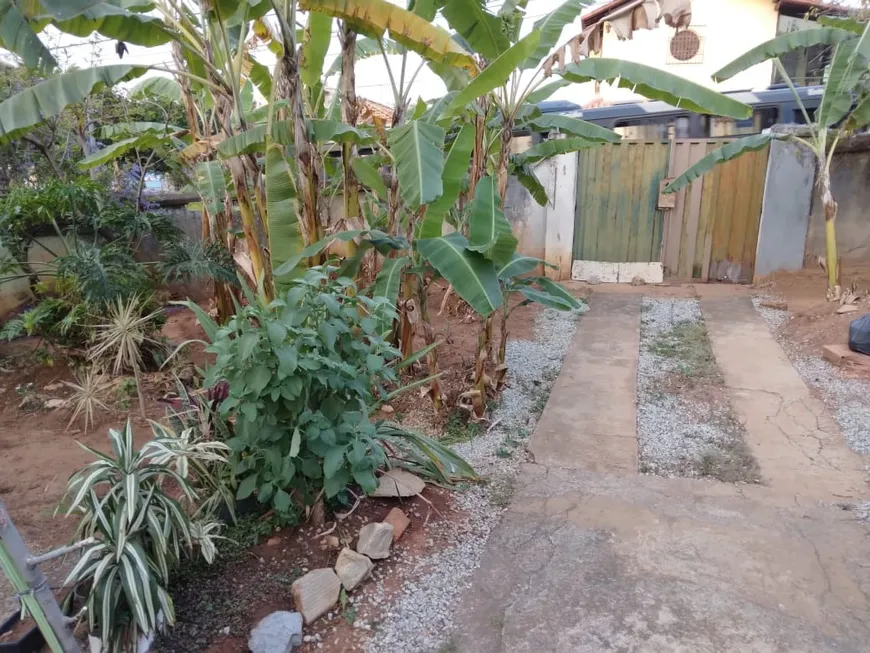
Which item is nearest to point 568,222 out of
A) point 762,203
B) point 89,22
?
point 762,203

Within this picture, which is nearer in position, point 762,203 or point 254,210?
point 254,210

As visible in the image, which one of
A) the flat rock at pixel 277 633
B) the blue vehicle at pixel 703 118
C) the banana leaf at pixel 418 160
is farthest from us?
the blue vehicle at pixel 703 118

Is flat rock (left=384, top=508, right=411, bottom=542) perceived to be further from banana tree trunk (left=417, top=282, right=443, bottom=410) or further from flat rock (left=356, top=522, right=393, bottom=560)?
banana tree trunk (left=417, top=282, right=443, bottom=410)

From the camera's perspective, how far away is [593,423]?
4.54 meters

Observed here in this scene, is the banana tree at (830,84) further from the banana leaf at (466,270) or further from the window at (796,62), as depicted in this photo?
the window at (796,62)

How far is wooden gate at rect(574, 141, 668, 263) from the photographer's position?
880 cm

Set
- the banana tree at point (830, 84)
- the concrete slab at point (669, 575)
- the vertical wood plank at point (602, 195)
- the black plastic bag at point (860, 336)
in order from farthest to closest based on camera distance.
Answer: the vertical wood plank at point (602, 195) → the banana tree at point (830, 84) → the black plastic bag at point (860, 336) → the concrete slab at point (669, 575)

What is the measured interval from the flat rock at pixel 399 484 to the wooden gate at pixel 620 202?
693 centimetres

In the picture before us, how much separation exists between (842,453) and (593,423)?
169 centimetres

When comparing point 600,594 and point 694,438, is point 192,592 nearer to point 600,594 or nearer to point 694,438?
point 600,594

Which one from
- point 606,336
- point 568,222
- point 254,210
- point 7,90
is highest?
point 7,90

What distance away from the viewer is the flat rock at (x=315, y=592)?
245 cm

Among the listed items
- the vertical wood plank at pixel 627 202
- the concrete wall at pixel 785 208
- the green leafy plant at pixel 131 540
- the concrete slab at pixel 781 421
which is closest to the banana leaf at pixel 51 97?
the green leafy plant at pixel 131 540

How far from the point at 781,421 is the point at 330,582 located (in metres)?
3.79
